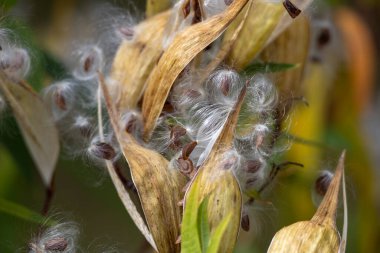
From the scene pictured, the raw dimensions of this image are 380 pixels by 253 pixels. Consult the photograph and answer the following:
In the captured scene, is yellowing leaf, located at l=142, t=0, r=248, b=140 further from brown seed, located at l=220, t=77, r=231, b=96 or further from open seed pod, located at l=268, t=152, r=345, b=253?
open seed pod, located at l=268, t=152, r=345, b=253

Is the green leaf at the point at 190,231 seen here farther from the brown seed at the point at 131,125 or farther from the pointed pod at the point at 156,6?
the pointed pod at the point at 156,6

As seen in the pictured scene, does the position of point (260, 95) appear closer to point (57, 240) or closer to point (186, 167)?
point (186, 167)

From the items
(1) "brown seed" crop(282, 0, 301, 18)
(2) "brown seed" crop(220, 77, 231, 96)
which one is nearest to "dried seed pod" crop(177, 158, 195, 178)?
(2) "brown seed" crop(220, 77, 231, 96)

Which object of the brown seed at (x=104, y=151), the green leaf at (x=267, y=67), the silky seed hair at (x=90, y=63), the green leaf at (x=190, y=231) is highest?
the silky seed hair at (x=90, y=63)

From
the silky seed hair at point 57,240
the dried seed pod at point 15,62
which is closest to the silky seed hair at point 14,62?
the dried seed pod at point 15,62

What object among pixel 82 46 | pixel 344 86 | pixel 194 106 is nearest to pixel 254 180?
pixel 194 106

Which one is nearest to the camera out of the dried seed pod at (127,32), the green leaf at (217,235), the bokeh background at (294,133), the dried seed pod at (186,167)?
the green leaf at (217,235)

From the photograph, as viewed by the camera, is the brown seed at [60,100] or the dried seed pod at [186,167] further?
the brown seed at [60,100]
